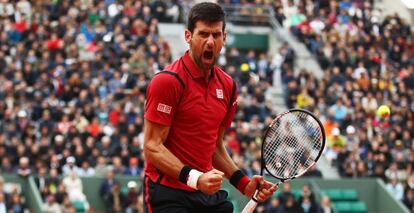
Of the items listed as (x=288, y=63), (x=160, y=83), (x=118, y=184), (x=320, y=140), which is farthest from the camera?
(x=288, y=63)

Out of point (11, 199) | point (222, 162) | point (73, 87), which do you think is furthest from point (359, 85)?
point (222, 162)

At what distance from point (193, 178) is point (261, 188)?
26.6 inches

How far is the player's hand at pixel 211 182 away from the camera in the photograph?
22.4 feet

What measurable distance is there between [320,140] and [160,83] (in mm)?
1347

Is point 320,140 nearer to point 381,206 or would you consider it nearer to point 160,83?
point 160,83

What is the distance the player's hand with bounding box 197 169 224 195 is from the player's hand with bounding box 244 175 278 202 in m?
0.59

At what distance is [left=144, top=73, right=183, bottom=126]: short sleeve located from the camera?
7059 millimetres

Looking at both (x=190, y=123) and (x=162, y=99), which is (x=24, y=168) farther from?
(x=162, y=99)

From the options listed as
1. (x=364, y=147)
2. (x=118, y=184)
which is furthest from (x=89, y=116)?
(x=364, y=147)

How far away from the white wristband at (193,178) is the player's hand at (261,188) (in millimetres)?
614

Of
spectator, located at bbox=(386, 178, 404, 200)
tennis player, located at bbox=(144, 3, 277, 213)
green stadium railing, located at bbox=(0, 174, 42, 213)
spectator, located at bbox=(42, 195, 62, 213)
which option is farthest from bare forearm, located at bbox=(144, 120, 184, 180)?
spectator, located at bbox=(386, 178, 404, 200)

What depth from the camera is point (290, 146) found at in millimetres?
7824

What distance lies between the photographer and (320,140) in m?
7.62

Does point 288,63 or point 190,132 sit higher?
point 190,132
